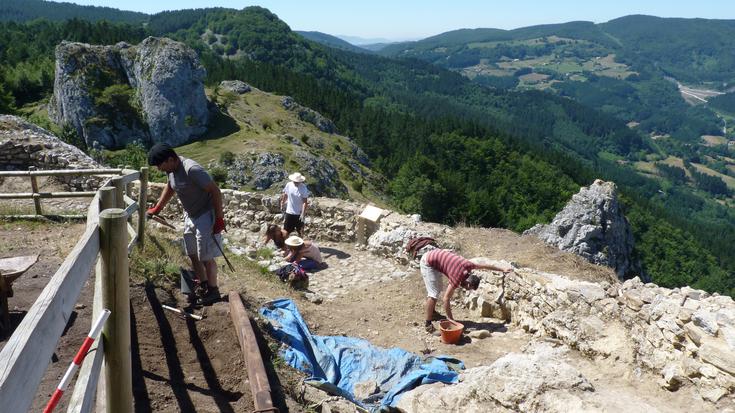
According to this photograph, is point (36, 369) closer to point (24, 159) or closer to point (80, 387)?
point (80, 387)

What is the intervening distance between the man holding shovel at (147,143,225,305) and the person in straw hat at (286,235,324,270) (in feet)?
14.2

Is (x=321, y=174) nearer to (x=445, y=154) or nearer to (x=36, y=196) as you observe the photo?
(x=36, y=196)

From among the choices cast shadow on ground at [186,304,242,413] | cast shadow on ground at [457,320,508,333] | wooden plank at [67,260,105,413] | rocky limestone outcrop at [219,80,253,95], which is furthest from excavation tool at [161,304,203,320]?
rocky limestone outcrop at [219,80,253,95]

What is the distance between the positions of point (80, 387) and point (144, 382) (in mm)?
2204

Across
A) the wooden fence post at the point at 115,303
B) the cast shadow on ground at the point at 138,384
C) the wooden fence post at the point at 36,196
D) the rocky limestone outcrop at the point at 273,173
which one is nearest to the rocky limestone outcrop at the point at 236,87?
the rocky limestone outcrop at the point at 273,173

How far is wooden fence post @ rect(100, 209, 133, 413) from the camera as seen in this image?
2508 mm

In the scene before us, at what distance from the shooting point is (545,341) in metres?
7.12

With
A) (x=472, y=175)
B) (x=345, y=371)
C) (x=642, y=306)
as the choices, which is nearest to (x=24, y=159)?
(x=345, y=371)

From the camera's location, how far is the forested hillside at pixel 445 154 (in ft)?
176

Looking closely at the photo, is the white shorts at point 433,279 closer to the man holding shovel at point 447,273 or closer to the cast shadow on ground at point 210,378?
the man holding shovel at point 447,273

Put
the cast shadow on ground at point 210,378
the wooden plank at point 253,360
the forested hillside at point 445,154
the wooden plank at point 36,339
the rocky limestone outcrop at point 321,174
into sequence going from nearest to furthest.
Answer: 1. the wooden plank at point 36,339
2. the wooden plank at point 253,360
3. the cast shadow on ground at point 210,378
4. the rocky limestone outcrop at point 321,174
5. the forested hillside at point 445,154

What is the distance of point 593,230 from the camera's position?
19375mm

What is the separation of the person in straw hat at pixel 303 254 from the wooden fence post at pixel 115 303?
7.77 metres

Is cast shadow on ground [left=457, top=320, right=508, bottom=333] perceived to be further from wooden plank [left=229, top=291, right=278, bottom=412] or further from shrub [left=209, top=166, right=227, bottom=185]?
shrub [left=209, top=166, right=227, bottom=185]
